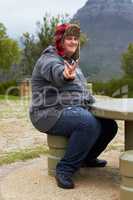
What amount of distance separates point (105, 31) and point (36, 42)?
68.5ft

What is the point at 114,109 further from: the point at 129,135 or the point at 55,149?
the point at 55,149

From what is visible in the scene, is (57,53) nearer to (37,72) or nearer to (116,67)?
(37,72)

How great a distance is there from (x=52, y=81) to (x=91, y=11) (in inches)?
2024

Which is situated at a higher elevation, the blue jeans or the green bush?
the blue jeans

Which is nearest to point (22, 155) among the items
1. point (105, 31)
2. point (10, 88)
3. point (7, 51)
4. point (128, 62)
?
point (10, 88)

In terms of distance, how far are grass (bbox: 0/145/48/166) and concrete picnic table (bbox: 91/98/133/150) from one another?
4.45ft

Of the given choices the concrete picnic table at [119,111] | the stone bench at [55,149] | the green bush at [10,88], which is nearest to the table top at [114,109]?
the concrete picnic table at [119,111]

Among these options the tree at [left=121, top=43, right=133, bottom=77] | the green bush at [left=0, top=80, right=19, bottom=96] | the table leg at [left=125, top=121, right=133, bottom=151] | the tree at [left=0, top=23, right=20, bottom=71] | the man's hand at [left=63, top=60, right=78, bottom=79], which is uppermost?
the man's hand at [left=63, top=60, right=78, bottom=79]

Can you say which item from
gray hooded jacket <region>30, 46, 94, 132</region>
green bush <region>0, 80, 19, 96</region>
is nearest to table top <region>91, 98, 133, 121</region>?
gray hooded jacket <region>30, 46, 94, 132</region>

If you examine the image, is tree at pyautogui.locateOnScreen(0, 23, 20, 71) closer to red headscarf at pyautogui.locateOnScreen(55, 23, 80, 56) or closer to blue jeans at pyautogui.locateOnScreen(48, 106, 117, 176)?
red headscarf at pyautogui.locateOnScreen(55, 23, 80, 56)

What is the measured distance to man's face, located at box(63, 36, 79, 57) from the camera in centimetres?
468

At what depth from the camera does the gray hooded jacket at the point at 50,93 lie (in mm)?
4592

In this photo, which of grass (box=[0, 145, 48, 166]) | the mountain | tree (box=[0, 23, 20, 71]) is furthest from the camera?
the mountain

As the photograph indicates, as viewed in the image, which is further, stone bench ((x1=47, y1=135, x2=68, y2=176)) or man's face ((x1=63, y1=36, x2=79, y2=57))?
stone bench ((x1=47, y1=135, x2=68, y2=176))
